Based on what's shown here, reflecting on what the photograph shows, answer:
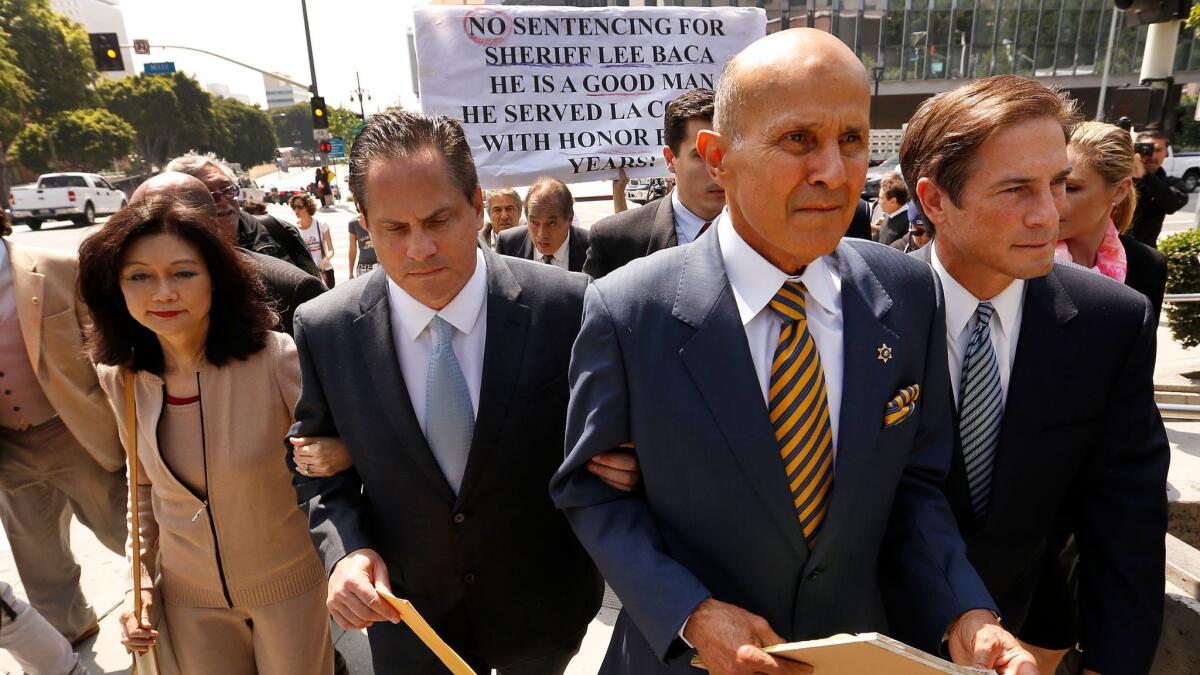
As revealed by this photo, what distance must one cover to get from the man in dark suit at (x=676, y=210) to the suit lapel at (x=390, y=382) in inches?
63.1

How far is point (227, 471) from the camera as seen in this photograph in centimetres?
212

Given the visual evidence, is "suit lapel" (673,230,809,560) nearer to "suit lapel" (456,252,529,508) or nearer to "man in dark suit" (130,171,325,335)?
"suit lapel" (456,252,529,508)

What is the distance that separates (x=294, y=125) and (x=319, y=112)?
121m

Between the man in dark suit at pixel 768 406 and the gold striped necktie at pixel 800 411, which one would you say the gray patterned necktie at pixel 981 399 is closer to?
the man in dark suit at pixel 768 406

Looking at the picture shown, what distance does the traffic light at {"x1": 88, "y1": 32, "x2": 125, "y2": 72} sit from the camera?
60.5 feet

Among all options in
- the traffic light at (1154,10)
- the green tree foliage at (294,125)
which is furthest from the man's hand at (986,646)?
the green tree foliage at (294,125)

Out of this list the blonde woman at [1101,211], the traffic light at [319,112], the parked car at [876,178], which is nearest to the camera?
the blonde woman at [1101,211]

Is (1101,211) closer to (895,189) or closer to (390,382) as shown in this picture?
(390,382)

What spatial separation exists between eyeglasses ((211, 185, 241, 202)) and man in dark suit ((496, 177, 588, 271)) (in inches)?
69.9

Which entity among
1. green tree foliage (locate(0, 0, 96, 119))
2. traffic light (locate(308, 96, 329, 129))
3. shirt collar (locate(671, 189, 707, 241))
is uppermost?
green tree foliage (locate(0, 0, 96, 119))

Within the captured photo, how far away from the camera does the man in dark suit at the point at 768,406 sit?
1.21 meters

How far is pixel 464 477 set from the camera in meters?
1.74

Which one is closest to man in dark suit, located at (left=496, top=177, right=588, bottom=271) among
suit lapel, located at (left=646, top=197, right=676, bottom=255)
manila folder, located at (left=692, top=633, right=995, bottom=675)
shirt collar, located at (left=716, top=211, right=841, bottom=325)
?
suit lapel, located at (left=646, top=197, right=676, bottom=255)

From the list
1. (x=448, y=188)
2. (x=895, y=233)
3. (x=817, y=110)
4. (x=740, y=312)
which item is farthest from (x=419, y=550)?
(x=895, y=233)
